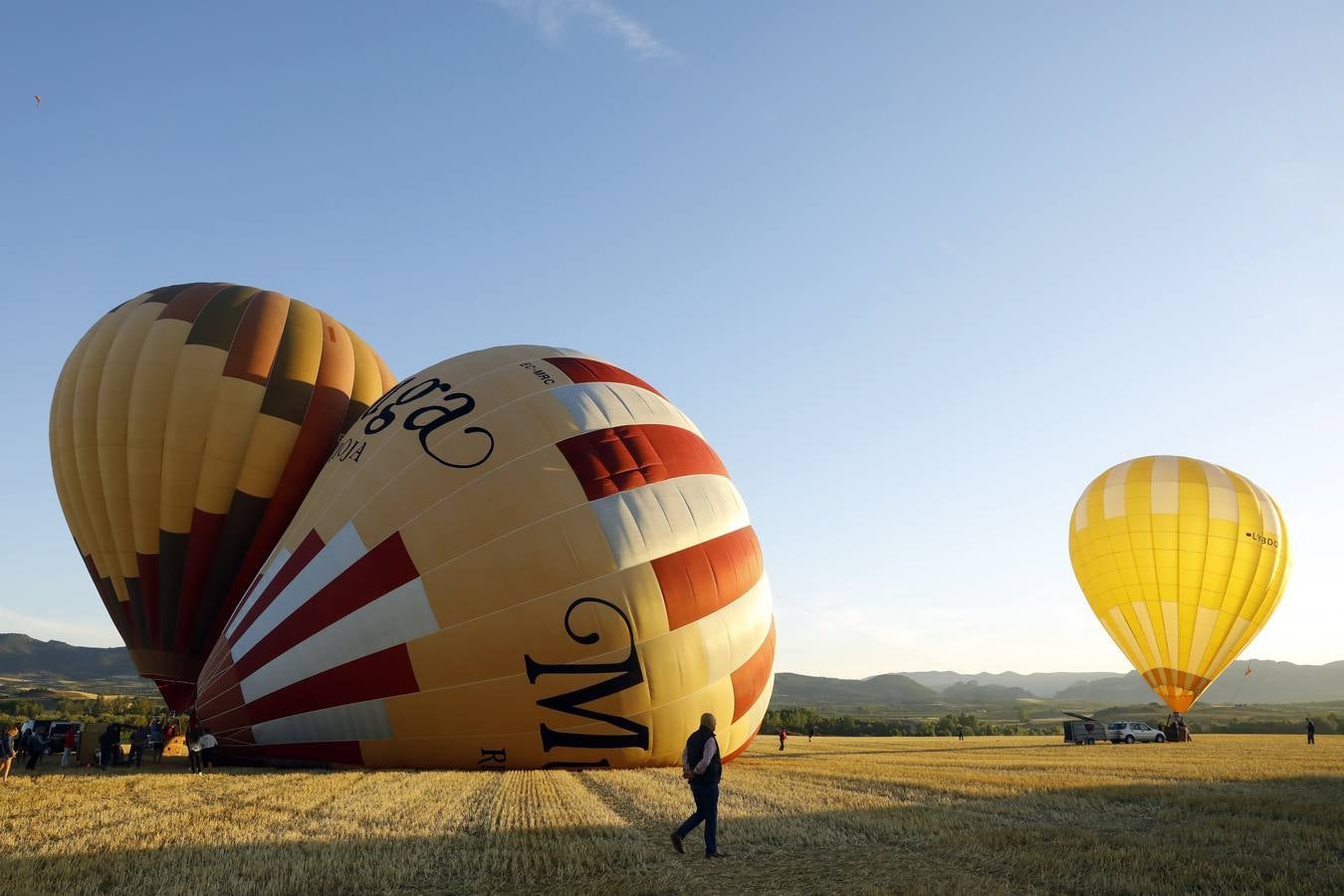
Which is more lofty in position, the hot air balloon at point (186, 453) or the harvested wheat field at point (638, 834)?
the hot air balloon at point (186, 453)

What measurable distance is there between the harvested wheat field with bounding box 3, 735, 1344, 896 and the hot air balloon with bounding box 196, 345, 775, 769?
78cm

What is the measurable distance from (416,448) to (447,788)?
16.1 ft

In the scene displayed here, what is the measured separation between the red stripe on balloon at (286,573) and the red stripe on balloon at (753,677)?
659 centimetres

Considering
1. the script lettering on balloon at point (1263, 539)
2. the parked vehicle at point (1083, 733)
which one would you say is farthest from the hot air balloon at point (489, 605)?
the parked vehicle at point (1083, 733)

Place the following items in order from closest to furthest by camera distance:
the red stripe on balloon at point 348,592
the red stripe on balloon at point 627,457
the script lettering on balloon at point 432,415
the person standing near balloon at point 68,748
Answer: the red stripe on balloon at point 348,592 < the script lettering on balloon at point 432,415 < the red stripe on balloon at point 627,457 < the person standing near balloon at point 68,748

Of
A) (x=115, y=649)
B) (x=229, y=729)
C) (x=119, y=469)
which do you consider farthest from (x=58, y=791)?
(x=115, y=649)

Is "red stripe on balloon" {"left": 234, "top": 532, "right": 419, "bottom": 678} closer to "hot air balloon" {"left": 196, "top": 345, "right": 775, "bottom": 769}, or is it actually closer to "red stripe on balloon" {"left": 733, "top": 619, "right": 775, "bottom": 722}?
"hot air balloon" {"left": 196, "top": 345, "right": 775, "bottom": 769}

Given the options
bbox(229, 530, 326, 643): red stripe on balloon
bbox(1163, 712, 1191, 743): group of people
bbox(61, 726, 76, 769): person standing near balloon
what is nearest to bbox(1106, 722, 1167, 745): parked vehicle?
bbox(1163, 712, 1191, 743): group of people

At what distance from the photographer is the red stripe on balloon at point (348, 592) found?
476 inches

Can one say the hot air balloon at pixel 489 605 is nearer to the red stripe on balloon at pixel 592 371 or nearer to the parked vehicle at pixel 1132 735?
the red stripe on balloon at pixel 592 371

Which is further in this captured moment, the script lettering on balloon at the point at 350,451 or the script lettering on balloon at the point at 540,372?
the script lettering on balloon at the point at 540,372

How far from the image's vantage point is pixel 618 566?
12391 millimetres

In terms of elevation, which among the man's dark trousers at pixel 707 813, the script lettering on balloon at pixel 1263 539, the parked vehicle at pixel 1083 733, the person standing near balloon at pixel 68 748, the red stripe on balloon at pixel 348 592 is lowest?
the parked vehicle at pixel 1083 733

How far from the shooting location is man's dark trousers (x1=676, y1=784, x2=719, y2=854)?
273 inches
